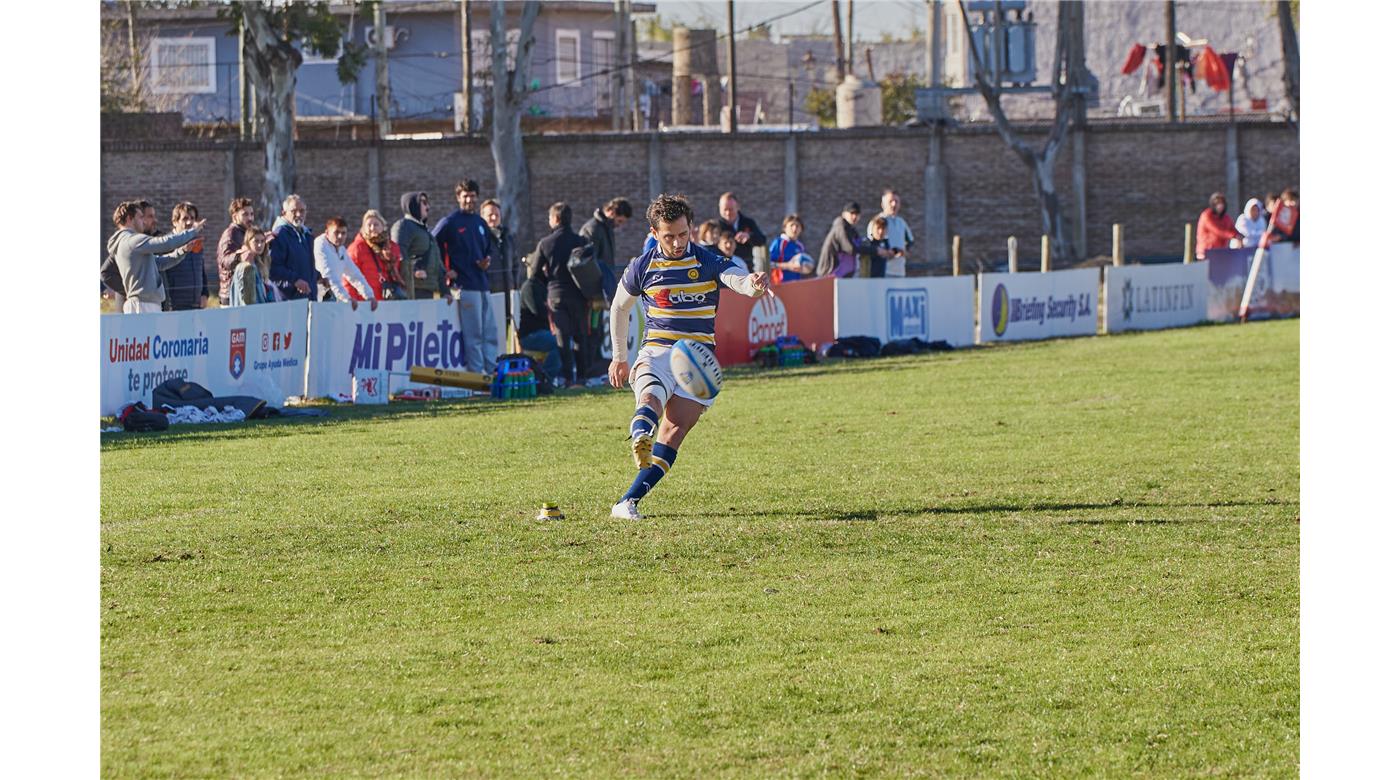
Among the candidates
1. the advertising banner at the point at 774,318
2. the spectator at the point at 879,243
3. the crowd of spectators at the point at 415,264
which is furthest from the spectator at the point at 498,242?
the spectator at the point at 879,243

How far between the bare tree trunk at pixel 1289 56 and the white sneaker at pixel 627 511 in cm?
3991

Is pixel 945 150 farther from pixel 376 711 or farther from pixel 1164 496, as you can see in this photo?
pixel 376 711

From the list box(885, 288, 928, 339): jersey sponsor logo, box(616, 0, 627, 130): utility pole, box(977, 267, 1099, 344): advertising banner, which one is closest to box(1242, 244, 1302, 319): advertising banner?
box(977, 267, 1099, 344): advertising banner

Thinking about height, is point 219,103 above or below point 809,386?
above

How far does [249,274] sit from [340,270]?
103cm

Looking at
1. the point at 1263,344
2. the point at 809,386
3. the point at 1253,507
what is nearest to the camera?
the point at 1253,507

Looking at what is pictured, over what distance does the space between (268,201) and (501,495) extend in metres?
27.0

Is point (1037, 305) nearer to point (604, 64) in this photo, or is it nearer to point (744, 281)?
point (744, 281)

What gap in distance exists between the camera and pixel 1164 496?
39.0 feet

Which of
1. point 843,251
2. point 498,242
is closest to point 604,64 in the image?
point 843,251

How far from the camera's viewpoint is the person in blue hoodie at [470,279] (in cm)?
2070

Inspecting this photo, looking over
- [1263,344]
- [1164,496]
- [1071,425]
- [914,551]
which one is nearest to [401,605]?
[914,551]

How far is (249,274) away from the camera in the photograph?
18.6 metres

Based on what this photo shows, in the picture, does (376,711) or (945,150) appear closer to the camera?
(376,711)
